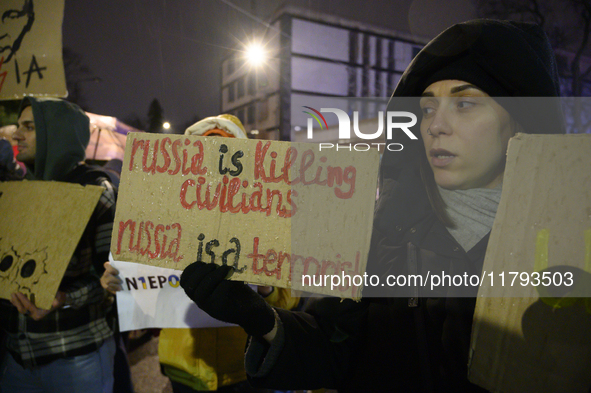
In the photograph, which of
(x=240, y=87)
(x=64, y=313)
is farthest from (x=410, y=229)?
(x=240, y=87)

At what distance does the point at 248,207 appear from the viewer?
3.43 ft

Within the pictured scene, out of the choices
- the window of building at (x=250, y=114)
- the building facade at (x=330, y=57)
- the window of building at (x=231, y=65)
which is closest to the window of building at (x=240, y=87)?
the window of building at (x=231, y=65)

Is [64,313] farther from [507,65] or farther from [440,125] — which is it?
[507,65]

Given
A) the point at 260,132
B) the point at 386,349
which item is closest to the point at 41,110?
the point at 386,349

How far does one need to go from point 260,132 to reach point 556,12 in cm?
1984

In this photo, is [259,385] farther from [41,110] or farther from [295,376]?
[41,110]

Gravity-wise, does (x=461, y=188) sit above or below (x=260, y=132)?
below

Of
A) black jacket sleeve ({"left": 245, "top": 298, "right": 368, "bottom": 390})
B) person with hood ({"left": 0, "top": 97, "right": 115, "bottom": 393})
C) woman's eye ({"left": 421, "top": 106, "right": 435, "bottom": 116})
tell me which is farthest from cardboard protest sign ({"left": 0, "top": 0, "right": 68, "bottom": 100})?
woman's eye ({"left": 421, "top": 106, "right": 435, "bottom": 116})

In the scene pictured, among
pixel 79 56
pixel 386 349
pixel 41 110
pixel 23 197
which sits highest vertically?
pixel 79 56

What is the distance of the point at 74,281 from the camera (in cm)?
181

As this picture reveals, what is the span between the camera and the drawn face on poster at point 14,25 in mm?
Answer: 2262

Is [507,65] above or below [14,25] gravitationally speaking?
below

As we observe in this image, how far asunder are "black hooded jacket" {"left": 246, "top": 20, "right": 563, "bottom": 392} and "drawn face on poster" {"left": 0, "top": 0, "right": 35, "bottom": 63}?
283cm

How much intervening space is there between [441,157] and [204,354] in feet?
5.76
